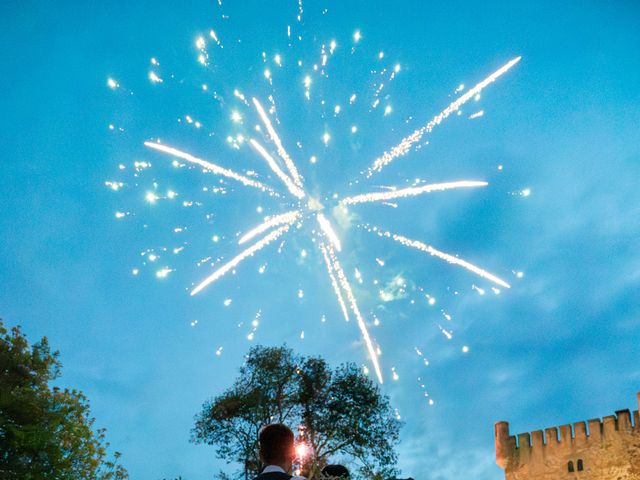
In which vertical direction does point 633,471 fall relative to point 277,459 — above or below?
above

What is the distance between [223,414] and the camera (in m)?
35.9

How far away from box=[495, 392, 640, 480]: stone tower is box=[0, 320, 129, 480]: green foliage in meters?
23.7

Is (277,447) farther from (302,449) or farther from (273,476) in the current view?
(302,449)

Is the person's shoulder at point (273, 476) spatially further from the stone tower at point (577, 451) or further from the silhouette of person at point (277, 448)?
the stone tower at point (577, 451)

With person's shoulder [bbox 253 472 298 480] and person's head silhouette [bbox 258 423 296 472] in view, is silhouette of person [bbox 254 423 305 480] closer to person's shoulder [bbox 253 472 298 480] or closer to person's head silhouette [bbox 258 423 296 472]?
person's head silhouette [bbox 258 423 296 472]

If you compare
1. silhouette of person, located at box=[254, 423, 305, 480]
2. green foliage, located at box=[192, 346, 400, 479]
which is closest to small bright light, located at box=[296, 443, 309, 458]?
green foliage, located at box=[192, 346, 400, 479]

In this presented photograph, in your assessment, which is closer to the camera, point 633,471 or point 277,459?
point 277,459

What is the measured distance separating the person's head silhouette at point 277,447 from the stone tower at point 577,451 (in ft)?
92.5

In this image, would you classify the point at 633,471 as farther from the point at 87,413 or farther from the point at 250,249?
the point at 87,413

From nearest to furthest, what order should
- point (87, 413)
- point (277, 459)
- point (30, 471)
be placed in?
point (277, 459), point (30, 471), point (87, 413)

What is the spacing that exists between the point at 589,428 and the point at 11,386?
31.3 meters

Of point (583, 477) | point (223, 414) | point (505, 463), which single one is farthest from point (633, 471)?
point (223, 414)

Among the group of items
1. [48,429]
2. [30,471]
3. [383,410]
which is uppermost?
[383,410]

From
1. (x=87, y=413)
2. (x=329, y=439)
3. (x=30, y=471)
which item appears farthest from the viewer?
(x=329, y=439)
